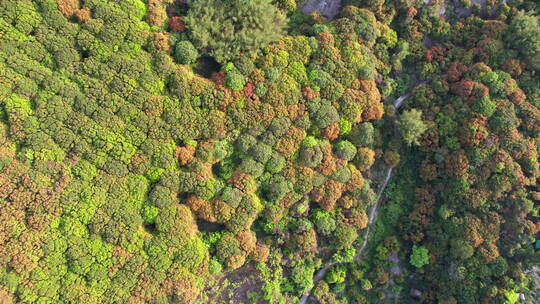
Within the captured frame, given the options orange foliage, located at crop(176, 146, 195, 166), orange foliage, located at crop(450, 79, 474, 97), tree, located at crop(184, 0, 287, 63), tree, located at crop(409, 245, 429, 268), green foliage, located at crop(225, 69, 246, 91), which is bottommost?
orange foliage, located at crop(176, 146, 195, 166)

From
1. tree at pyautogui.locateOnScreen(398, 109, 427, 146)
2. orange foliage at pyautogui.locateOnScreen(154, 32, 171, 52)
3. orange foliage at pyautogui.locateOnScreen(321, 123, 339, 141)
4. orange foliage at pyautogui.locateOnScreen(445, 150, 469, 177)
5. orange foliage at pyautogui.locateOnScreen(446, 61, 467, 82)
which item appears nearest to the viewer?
orange foliage at pyautogui.locateOnScreen(154, 32, 171, 52)

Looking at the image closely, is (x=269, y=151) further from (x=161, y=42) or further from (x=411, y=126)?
(x=411, y=126)

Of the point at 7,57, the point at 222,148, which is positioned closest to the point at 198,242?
the point at 222,148

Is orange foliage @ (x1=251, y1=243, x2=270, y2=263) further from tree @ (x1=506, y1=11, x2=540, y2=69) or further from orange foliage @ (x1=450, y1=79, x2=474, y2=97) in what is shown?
tree @ (x1=506, y1=11, x2=540, y2=69)

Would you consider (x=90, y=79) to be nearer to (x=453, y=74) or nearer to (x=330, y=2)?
(x=330, y=2)

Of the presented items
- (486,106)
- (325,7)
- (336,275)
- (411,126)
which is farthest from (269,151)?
(486,106)

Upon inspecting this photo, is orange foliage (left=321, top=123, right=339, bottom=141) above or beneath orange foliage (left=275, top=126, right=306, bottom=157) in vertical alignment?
above

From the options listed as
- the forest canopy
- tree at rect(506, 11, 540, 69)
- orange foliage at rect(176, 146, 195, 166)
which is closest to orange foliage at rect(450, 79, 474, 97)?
the forest canopy

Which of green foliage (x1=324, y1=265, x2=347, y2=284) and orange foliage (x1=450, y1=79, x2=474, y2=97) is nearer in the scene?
green foliage (x1=324, y1=265, x2=347, y2=284)
